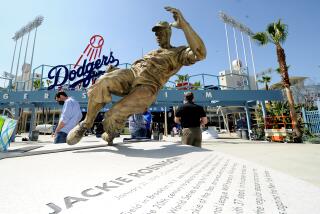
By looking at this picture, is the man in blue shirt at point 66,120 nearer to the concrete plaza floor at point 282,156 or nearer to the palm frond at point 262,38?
the concrete plaza floor at point 282,156

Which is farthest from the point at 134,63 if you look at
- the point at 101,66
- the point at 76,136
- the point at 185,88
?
the point at 101,66

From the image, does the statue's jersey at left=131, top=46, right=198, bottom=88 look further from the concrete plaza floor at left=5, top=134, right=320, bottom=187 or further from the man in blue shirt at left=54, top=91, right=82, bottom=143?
the man in blue shirt at left=54, top=91, right=82, bottom=143

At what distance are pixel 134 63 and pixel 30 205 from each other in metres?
1.97

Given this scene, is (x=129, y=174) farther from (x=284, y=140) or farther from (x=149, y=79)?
(x=284, y=140)

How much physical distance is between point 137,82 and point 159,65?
0.31 metres

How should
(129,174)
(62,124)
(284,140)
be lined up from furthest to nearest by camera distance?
(284,140) → (62,124) → (129,174)

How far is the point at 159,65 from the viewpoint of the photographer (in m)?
2.23

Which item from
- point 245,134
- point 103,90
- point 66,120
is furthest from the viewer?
point 245,134

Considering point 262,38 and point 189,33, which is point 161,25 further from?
point 262,38

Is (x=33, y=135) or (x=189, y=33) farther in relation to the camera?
(x=33, y=135)

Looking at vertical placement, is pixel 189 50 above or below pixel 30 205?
above

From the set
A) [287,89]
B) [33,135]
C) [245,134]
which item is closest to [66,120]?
[33,135]

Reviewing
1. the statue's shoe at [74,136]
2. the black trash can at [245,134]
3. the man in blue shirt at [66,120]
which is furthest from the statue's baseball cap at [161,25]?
the black trash can at [245,134]

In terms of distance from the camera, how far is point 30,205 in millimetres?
640
